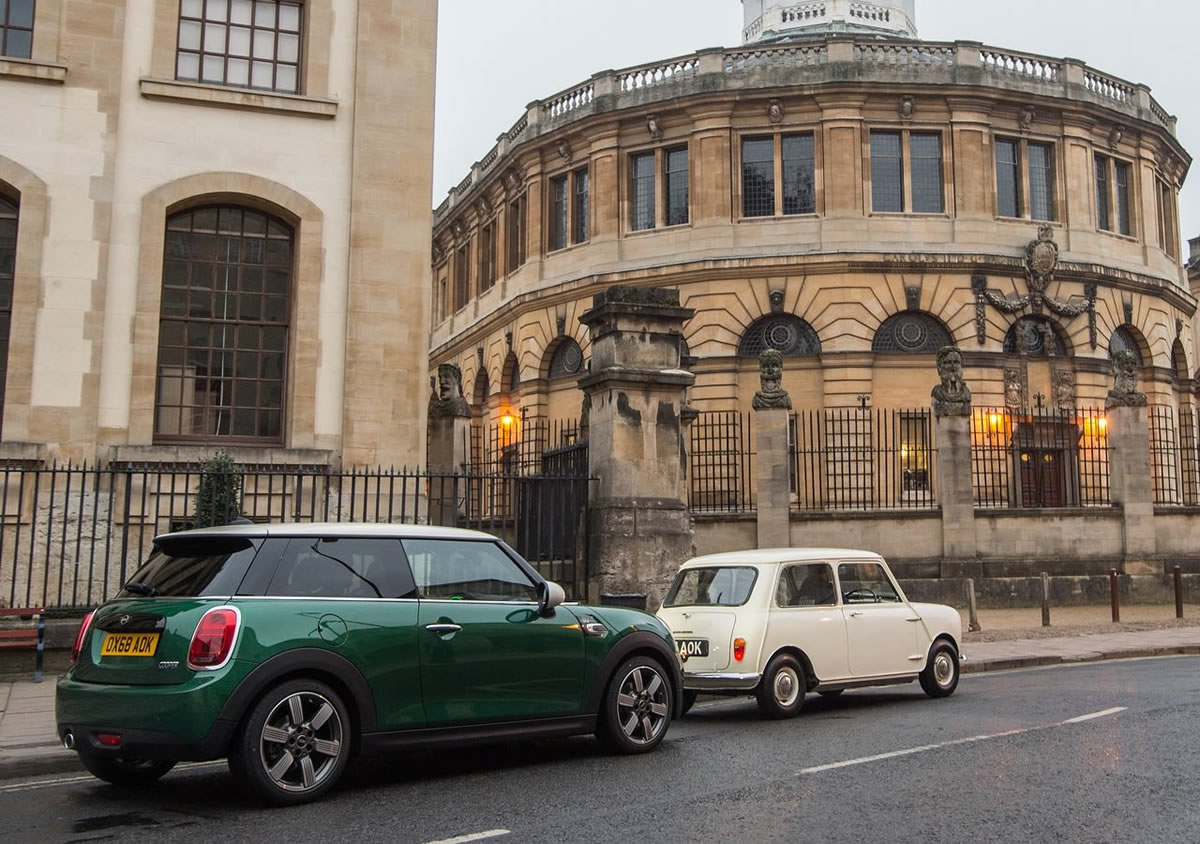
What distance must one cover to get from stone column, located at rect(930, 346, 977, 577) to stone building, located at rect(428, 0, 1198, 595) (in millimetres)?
8265

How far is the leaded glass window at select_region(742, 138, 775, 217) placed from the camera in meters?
34.6

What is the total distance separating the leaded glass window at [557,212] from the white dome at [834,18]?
12.8m

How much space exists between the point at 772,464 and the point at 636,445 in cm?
846

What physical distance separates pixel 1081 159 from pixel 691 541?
2643 centimetres

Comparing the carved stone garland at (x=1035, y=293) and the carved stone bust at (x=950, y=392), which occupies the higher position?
the carved stone garland at (x=1035, y=293)

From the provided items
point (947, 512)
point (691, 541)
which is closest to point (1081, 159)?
point (947, 512)

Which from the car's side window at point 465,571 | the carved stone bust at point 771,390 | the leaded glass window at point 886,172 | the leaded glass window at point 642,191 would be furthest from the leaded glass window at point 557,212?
the car's side window at point 465,571

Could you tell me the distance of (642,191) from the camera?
36344mm

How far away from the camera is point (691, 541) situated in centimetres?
1475

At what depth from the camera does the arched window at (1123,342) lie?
117ft

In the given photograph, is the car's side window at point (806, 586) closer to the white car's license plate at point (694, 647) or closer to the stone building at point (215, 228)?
the white car's license plate at point (694, 647)

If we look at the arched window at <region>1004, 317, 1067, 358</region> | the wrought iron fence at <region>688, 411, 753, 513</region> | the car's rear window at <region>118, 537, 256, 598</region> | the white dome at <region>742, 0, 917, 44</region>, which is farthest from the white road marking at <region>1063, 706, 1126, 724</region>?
the white dome at <region>742, 0, 917, 44</region>

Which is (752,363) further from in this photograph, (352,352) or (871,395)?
(352,352)

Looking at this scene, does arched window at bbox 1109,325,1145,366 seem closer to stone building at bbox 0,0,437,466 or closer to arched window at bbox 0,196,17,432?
stone building at bbox 0,0,437,466
